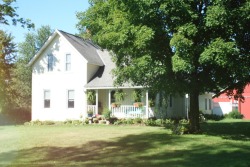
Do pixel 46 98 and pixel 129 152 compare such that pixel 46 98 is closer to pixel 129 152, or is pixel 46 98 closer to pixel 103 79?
pixel 103 79

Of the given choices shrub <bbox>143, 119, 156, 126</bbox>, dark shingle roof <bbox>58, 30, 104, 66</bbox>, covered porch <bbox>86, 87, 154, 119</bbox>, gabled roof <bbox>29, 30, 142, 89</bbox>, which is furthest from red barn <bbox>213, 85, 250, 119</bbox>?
shrub <bbox>143, 119, 156, 126</bbox>

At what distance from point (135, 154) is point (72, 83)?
830 inches

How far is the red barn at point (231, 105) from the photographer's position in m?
44.3

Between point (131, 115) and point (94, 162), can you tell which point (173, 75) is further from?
point (131, 115)

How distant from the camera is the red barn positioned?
145ft

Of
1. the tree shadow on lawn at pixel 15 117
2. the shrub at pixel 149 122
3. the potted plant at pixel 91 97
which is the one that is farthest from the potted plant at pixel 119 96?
the tree shadow on lawn at pixel 15 117

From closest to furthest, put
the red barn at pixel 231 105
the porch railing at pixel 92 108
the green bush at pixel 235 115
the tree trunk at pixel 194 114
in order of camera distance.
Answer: the tree trunk at pixel 194 114 → the porch railing at pixel 92 108 → the green bush at pixel 235 115 → the red barn at pixel 231 105

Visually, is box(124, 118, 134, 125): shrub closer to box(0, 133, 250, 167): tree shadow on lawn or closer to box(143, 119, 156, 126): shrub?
box(143, 119, 156, 126): shrub

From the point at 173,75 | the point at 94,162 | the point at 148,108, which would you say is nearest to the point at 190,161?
the point at 94,162

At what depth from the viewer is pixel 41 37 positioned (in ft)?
225

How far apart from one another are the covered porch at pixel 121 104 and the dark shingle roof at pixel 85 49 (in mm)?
3172

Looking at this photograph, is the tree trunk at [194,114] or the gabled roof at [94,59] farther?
the gabled roof at [94,59]

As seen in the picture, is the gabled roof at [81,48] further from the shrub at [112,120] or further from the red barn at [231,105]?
the red barn at [231,105]

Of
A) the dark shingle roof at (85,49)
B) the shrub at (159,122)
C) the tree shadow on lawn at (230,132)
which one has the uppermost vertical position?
the dark shingle roof at (85,49)
